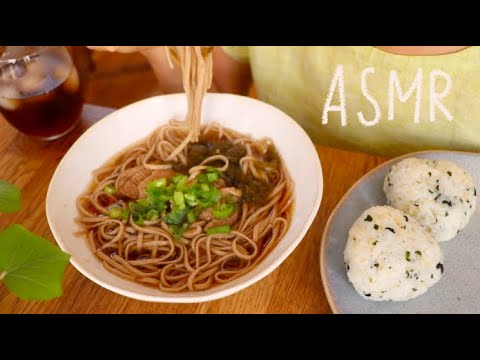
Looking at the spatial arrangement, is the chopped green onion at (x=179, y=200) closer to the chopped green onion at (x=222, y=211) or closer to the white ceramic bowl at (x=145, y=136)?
the chopped green onion at (x=222, y=211)

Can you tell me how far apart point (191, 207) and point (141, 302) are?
299mm

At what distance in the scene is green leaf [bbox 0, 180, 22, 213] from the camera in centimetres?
102

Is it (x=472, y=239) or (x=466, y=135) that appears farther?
(x=466, y=135)

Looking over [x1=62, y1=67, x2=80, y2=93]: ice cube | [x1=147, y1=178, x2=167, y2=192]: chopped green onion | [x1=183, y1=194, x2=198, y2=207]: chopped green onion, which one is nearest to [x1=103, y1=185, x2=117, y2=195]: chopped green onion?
[x1=147, y1=178, x2=167, y2=192]: chopped green onion

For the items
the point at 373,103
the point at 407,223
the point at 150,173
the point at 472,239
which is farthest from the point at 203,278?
the point at 373,103

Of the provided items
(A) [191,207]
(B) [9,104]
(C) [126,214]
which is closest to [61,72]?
(B) [9,104]

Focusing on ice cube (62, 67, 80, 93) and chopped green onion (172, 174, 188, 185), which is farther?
ice cube (62, 67, 80, 93)

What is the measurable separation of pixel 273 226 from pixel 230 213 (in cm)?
13

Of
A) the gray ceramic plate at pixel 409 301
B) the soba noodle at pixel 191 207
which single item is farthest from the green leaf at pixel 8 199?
the gray ceramic plate at pixel 409 301

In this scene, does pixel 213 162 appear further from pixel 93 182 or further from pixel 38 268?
pixel 38 268

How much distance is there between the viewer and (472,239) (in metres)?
1.19

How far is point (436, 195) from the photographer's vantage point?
1.18m

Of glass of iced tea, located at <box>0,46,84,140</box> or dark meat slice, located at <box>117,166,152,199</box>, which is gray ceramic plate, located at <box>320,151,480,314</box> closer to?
dark meat slice, located at <box>117,166,152,199</box>

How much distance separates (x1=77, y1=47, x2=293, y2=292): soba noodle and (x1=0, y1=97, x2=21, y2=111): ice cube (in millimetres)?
328
